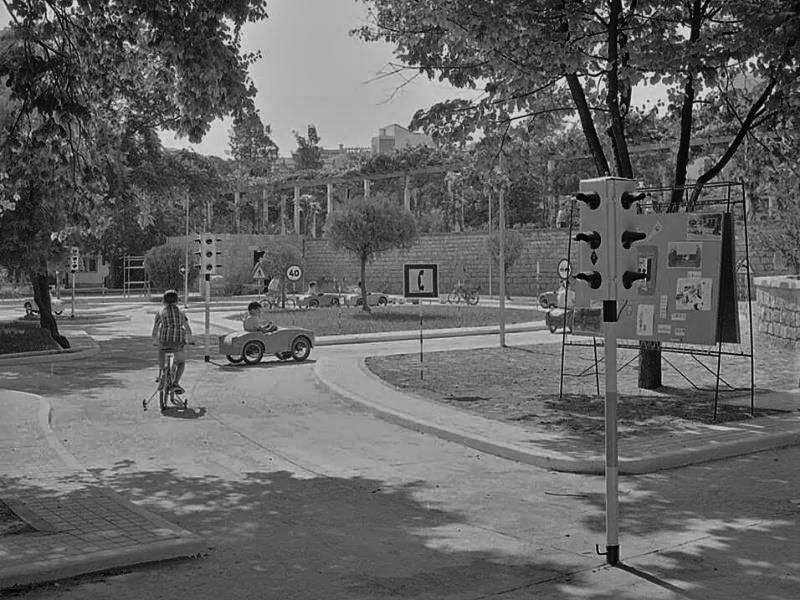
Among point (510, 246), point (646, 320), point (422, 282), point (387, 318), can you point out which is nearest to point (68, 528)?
point (646, 320)

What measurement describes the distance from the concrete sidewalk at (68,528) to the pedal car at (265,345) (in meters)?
10.7

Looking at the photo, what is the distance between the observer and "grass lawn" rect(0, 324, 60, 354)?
24.0m

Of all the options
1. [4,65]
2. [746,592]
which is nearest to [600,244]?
[746,592]

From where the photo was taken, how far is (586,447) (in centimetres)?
1081

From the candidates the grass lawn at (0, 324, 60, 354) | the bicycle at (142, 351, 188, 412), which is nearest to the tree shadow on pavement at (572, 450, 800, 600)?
the bicycle at (142, 351, 188, 412)

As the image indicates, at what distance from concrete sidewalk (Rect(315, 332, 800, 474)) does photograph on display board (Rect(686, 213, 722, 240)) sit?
102 inches

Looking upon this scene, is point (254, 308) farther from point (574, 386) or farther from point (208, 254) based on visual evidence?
point (574, 386)

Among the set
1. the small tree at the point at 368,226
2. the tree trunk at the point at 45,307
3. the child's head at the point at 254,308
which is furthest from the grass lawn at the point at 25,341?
the small tree at the point at 368,226

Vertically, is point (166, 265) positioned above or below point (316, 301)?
above

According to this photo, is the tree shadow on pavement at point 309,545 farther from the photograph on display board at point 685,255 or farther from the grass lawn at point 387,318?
the grass lawn at point 387,318

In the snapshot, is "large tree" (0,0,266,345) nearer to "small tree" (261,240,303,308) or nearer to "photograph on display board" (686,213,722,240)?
"photograph on display board" (686,213,722,240)

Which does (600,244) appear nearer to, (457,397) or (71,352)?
(457,397)

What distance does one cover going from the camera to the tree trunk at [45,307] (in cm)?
2575

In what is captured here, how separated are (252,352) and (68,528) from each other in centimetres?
1432
